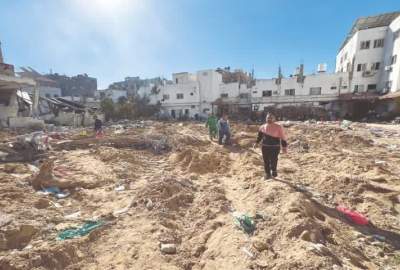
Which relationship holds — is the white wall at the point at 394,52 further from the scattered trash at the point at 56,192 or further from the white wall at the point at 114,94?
the white wall at the point at 114,94

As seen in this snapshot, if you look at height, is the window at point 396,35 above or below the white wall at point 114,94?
above

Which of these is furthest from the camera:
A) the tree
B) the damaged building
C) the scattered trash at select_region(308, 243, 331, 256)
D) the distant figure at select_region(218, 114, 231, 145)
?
the tree

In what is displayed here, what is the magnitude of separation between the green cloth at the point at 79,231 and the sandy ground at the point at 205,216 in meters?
0.12

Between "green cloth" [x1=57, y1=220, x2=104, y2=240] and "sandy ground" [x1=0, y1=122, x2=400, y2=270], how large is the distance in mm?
118

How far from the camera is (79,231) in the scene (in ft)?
10.9

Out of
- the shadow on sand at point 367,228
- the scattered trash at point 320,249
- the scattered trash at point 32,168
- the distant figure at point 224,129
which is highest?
the distant figure at point 224,129

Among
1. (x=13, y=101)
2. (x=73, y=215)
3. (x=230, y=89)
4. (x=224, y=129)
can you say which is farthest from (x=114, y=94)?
(x=73, y=215)

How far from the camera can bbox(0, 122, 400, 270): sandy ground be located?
8.78ft

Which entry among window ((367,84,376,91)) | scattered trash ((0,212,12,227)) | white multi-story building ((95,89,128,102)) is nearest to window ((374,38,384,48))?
window ((367,84,376,91))

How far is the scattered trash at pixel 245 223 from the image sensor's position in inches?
125

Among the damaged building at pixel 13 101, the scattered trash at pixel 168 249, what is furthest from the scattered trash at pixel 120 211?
the damaged building at pixel 13 101

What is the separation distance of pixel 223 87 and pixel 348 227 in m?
30.4

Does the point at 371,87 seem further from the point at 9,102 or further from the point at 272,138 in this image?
the point at 9,102

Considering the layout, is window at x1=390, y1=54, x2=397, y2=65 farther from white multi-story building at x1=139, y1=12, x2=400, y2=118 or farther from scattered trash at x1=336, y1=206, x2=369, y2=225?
scattered trash at x1=336, y1=206, x2=369, y2=225
